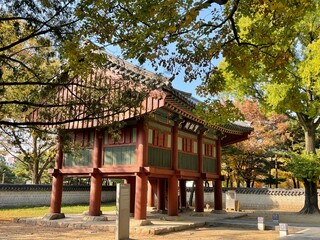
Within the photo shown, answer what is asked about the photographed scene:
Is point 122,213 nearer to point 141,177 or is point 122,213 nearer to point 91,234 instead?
point 91,234

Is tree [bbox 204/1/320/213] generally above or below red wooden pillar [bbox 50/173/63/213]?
above

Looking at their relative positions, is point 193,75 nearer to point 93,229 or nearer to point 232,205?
point 93,229

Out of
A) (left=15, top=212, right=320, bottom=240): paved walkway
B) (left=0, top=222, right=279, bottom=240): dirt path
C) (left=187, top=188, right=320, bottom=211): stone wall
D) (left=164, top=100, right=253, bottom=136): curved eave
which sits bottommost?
(left=0, top=222, right=279, bottom=240): dirt path

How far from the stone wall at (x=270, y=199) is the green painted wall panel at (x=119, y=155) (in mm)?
14780

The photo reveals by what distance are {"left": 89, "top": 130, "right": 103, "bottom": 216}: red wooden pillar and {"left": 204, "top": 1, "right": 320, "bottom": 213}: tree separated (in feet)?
20.9

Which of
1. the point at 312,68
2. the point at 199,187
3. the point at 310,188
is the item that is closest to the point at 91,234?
the point at 199,187

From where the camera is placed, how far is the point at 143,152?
1414 cm

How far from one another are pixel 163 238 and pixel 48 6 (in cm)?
807

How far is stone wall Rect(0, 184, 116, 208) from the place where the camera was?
22.8 meters

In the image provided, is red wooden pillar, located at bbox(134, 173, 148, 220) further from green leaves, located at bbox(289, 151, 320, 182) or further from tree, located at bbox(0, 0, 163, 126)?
green leaves, located at bbox(289, 151, 320, 182)

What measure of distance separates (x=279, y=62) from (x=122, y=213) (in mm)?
6525

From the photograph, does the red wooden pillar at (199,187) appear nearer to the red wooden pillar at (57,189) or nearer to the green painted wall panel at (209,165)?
the green painted wall panel at (209,165)

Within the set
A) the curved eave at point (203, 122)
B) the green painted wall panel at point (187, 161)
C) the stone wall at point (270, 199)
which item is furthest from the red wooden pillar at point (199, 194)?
the stone wall at point (270, 199)

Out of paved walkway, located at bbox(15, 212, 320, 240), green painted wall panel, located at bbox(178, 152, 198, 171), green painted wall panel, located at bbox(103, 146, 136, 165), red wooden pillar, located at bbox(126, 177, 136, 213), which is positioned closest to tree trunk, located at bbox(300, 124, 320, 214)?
paved walkway, located at bbox(15, 212, 320, 240)
